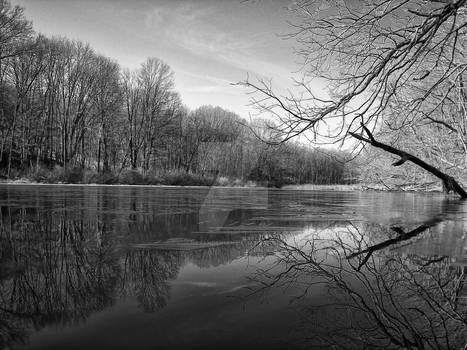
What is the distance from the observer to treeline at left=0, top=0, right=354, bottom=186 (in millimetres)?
26366

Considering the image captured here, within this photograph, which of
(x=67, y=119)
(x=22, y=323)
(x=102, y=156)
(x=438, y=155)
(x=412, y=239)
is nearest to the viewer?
(x=22, y=323)

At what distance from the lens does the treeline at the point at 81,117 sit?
26366mm

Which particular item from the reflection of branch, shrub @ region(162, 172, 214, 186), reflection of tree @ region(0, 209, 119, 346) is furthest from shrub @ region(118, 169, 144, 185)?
the reflection of branch

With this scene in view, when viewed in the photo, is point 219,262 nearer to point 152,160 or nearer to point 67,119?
point 67,119

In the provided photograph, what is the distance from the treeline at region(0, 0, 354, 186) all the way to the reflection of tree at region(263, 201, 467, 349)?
19463 millimetres

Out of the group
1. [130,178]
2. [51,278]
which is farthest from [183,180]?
[51,278]

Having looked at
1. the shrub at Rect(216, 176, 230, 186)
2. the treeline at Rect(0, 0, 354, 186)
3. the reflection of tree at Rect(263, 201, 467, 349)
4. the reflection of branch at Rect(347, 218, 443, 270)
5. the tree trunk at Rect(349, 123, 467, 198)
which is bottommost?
the reflection of branch at Rect(347, 218, 443, 270)

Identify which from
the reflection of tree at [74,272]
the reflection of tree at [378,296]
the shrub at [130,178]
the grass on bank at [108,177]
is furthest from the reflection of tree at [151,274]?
the shrub at [130,178]

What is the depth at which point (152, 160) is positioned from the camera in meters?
41.1

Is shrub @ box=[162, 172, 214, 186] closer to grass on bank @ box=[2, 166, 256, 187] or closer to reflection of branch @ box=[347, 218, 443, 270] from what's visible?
grass on bank @ box=[2, 166, 256, 187]

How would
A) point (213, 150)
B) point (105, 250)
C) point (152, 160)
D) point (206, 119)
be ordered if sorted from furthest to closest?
1. point (206, 119)
2. point (213, 150)
3. point (152, 160)
4. point (105, 250)

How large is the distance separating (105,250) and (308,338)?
239 cm

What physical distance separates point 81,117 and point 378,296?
3778cm

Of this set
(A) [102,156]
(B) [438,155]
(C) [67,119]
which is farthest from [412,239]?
(A) [102,156]
